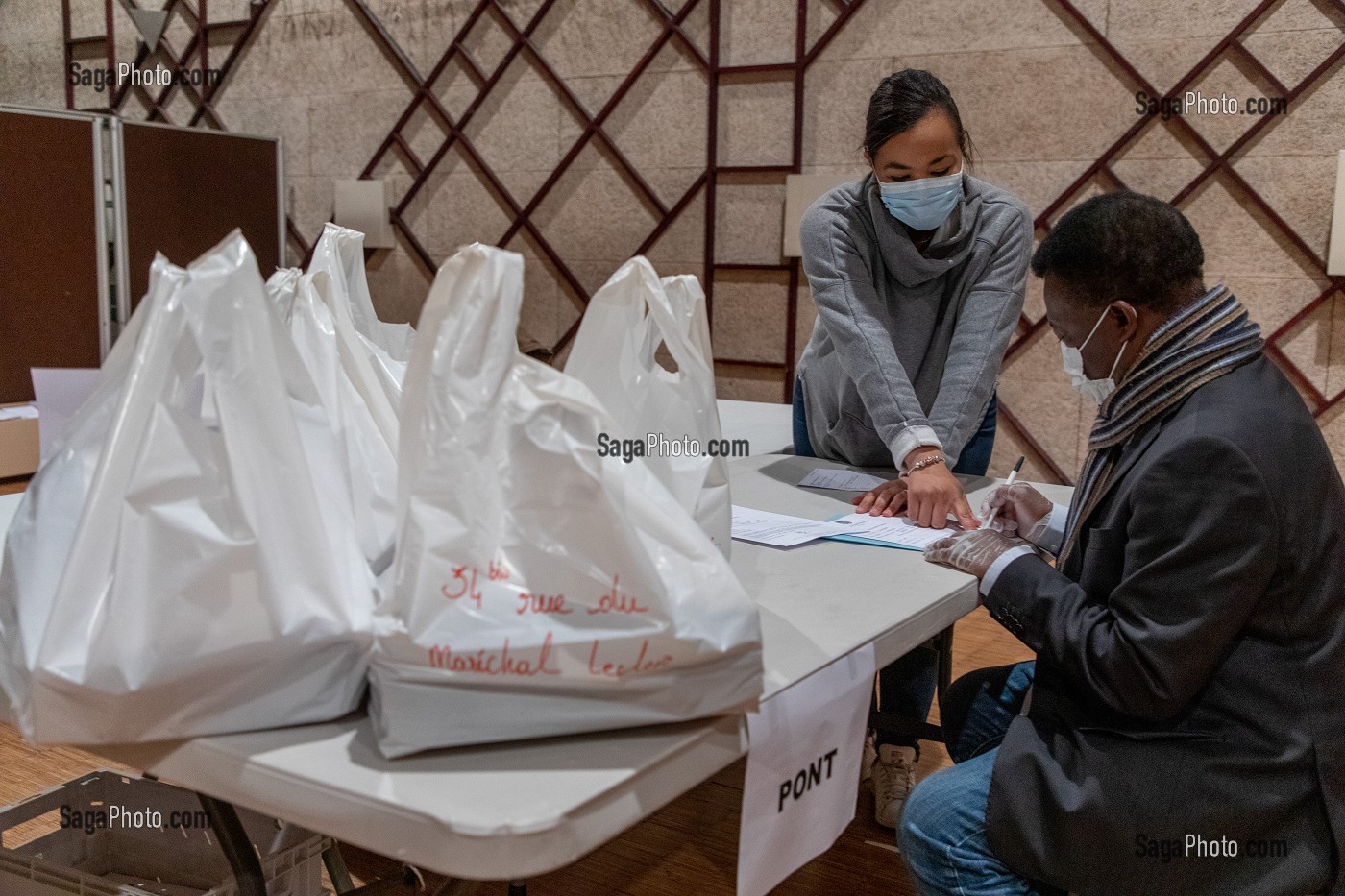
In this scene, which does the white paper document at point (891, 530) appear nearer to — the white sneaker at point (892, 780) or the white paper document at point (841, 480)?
the white paper document at point (841, 480)

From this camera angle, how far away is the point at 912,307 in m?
1.62

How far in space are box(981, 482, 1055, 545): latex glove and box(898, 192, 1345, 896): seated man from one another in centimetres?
29

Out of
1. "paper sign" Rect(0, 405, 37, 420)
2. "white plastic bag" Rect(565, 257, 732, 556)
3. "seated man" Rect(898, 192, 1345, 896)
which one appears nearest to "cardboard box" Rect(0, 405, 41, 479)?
"paper sign" Rect(0, 405, 37, 420)

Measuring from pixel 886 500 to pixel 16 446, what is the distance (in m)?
2.65

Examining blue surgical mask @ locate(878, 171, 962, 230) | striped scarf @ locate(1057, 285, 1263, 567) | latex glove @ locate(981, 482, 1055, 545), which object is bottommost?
latex glove @ locate(981, 482, 1055, 545)

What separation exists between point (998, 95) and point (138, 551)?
3.57 m

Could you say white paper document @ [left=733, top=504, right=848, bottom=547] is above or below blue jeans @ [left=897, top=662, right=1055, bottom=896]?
above

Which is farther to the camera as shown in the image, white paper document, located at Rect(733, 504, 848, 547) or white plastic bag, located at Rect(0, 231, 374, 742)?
white paper document, located at Rect(733, 504, 848, 547)

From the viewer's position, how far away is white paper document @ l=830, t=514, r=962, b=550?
47.5 inches

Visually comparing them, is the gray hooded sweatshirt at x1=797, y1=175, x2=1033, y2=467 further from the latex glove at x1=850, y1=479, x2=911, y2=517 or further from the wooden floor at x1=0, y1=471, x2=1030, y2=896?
the wooden floor at x1=0, y1=471, x2=1030, y2=896

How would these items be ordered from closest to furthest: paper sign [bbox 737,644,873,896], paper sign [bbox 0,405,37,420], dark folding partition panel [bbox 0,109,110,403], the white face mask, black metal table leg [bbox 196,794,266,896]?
1. paper sign [bbox 737,644,873,896]
2. black metal table leg [bbox 196,794,266,896]
3. the white face mask
4. paper sign [bbox 0,405,37,420]
5. dark folding partition panel [bbox 0,109,110,403]

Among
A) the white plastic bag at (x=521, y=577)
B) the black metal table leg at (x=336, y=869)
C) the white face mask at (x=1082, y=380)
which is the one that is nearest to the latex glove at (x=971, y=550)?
the white face mask at (x=1082, y=380)

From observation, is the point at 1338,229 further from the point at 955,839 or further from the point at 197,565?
the point at 197,565

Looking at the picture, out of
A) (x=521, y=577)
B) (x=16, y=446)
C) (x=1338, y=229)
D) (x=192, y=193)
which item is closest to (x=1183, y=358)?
(x=521, y=577)
